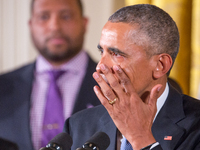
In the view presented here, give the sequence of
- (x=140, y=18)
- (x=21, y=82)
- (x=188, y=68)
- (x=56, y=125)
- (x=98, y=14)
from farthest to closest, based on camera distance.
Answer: (x=98, y=14), (x=188, y=68), (x=21, y=82), (x=56, y=125), (x=140, y=18)

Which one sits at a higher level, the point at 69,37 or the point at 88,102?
the point at 69,37

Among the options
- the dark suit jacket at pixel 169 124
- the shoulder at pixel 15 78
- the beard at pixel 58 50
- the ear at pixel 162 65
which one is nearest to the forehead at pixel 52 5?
the beard at pixel 58 50

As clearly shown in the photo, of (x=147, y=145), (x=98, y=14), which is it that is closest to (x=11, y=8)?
(x=98, y=14)

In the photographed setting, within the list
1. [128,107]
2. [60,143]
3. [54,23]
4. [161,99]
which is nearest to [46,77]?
[54,23]

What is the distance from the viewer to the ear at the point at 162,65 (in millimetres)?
1228

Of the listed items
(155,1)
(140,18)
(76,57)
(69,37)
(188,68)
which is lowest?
(188,68)

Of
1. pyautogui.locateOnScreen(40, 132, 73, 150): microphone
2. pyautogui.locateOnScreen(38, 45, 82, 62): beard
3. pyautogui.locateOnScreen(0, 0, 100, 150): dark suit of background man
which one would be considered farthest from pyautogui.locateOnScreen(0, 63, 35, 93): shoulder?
pyautogui.locateOnScreen(40, 132, 73, 150): microphone

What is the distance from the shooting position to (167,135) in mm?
1175

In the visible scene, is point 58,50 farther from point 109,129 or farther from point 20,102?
point 109,129

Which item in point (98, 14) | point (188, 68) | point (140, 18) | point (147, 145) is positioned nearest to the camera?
point (147, 145)

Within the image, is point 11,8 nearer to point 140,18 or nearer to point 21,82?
point 21,82

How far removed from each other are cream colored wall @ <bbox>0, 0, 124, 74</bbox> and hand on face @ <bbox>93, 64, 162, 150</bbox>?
6.00 ft

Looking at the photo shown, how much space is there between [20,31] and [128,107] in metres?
2.25

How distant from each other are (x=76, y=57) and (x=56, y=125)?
543mm
